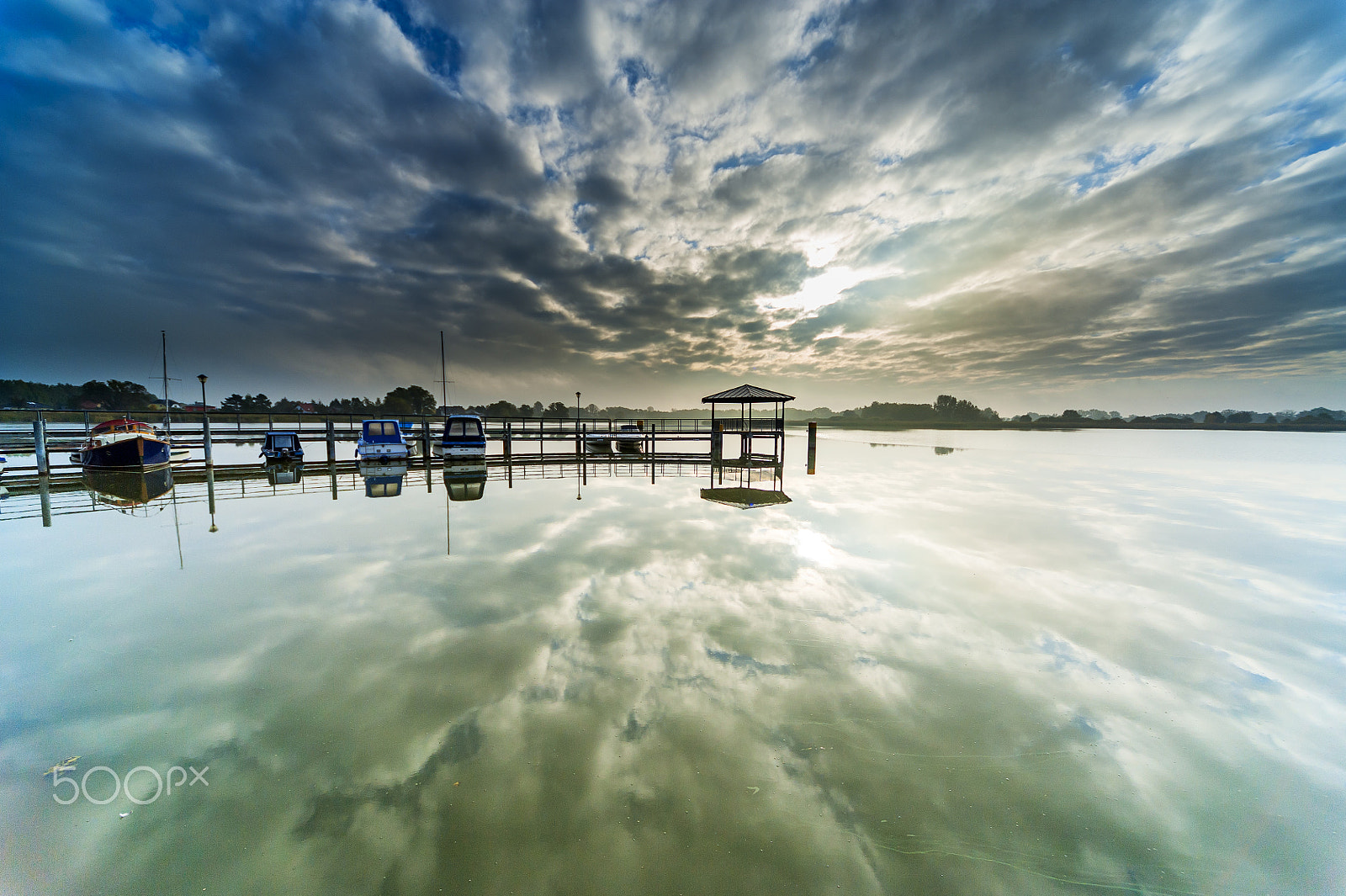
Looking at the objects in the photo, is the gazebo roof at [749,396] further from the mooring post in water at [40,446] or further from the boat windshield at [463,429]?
the mooring post in water at [40,446]

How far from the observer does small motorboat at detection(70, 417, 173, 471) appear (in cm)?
1958

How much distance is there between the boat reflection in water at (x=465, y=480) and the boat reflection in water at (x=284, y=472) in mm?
6402

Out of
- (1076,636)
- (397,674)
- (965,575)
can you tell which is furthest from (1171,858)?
(397,674)

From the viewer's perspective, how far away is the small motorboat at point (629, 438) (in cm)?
3145

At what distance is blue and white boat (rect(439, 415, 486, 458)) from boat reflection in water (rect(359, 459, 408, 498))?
8.53 ft

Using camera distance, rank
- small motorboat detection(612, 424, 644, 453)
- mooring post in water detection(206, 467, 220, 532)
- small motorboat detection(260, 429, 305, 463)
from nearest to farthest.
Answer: mooring post in water detection(206, 467, 220, 532), small motorboat detection(260, 429, 305, 463), small motorboat detection(612, 424, 644, 453)

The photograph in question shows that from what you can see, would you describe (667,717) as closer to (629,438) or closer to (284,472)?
(284,472)

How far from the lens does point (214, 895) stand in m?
2.66

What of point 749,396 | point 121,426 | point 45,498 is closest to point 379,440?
point 121,426

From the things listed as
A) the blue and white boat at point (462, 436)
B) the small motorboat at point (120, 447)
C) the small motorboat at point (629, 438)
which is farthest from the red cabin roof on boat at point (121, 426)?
the small motorboat at point (629, 438)

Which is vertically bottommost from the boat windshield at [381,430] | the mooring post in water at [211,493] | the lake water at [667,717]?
the lake water at [667,717]

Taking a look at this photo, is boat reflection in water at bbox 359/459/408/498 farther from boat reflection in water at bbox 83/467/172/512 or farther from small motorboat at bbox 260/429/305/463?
boat reflection in water at bbox 83/467/172/512

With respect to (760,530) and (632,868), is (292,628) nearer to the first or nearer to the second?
(632,868)

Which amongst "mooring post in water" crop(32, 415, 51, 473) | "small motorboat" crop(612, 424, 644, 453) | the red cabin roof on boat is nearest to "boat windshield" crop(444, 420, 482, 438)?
"small motorboat" crop(612, 424, 644, 453)
